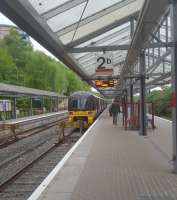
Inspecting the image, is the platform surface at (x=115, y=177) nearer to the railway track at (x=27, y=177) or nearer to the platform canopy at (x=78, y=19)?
the railway track at (x=27, y=177)

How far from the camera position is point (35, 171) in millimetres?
14031

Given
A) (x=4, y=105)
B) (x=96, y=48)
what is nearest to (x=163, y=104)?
(x=4, y=105)

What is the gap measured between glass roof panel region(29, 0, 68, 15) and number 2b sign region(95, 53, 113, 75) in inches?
270

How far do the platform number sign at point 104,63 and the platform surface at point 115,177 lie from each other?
16.6ft

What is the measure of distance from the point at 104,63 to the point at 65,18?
18.1 ft

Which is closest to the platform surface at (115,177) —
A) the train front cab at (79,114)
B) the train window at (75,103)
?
the train front cab at (79,114)

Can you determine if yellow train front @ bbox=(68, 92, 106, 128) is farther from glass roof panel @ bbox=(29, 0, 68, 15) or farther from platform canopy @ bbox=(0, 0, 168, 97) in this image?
glass roof panel @ bbox=(29, 0, 68, 15)

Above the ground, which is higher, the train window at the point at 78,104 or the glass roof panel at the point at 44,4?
the glass roof panel at the point at 44,4

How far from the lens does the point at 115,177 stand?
9.52 meters

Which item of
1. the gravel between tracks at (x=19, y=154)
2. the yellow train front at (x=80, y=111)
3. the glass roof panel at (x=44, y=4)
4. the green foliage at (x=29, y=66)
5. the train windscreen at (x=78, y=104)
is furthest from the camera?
the green foliage at (x=29, y=66)

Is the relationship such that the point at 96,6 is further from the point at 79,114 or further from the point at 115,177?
the point at 79,114

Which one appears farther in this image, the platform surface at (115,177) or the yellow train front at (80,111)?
the yellow train front at (80,111)

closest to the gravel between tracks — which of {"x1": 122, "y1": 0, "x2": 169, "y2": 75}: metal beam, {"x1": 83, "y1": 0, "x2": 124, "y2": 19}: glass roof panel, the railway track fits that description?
the railway track

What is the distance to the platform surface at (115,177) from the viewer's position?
25.6 ft
